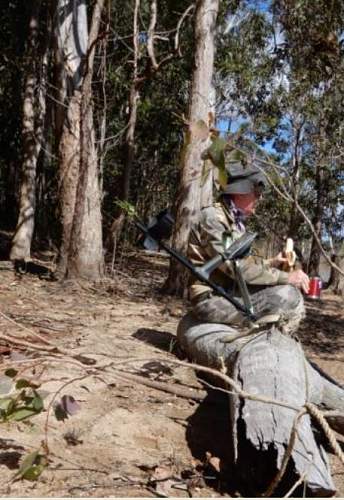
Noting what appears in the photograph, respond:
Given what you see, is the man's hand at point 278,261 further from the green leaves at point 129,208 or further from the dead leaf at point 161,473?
the dead leaf at point 161,473

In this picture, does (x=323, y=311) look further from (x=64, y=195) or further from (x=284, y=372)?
(x=284, y=372)

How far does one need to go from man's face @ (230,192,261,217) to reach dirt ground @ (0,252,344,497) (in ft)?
3.81

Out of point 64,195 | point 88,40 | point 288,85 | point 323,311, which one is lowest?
point 323,311

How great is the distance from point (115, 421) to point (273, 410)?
0.99 meters

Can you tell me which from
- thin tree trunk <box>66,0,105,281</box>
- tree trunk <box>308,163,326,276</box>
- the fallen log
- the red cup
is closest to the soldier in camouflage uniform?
the red cup

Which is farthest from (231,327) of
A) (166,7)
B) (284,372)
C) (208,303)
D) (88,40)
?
(166,7)

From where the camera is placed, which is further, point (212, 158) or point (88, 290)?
point (88, 290)

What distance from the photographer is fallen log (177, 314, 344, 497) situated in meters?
2.57

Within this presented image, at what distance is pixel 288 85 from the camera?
64.8 feet

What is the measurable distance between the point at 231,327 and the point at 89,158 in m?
4.60

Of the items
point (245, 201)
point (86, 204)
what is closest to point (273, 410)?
point (245, 201)

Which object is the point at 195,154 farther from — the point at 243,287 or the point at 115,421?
the point at 115,421

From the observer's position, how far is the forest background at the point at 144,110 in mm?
8484

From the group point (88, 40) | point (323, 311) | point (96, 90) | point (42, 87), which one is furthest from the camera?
point (96, 90)
